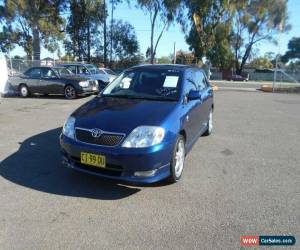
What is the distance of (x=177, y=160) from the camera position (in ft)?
16.0

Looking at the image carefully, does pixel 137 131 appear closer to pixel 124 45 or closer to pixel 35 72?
pixel 35 72

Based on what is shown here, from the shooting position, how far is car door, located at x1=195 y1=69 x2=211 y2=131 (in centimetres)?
647

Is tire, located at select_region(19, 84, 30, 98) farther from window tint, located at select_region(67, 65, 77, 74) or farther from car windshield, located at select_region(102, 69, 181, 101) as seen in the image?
car windshield, located at select_region(102, 69, 181, 101)

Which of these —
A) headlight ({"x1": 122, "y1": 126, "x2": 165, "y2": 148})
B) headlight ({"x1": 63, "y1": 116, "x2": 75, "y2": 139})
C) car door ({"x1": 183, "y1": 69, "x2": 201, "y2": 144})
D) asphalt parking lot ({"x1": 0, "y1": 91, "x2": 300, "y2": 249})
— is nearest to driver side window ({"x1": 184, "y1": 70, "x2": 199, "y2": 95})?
car door ({"x1": 183, "y1": 69, "x2": 201, "y2": 144})

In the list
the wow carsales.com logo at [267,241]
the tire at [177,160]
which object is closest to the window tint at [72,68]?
the tire at [177,160]

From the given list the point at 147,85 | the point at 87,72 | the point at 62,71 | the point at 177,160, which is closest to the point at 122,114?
the point at 177,160

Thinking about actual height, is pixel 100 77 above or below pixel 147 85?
below

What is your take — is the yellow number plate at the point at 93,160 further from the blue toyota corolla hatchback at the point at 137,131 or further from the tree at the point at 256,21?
the tree at the point at 256,21

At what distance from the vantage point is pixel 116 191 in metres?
4.56

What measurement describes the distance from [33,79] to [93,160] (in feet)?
41.0

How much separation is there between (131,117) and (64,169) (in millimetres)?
1527

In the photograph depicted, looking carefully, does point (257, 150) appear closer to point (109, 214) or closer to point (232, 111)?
point (109, 214)

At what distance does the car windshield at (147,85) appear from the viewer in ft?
18.1

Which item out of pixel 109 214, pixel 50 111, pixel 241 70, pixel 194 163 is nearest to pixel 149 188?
pixel 109 214
